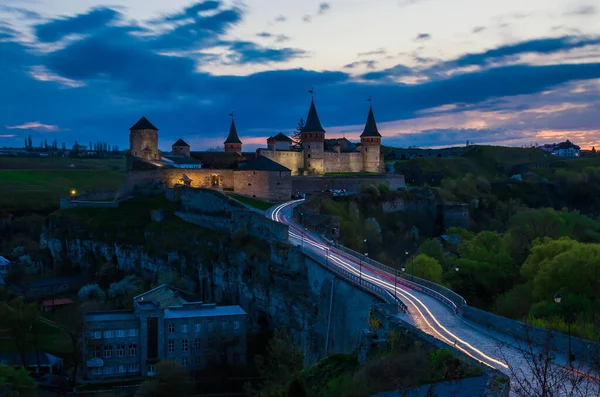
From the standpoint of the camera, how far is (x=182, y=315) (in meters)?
43.1

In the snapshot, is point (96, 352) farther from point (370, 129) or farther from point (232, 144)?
point (370, 129)

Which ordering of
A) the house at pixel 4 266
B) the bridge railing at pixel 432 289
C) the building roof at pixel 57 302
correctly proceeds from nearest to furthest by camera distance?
the bridge railing at pixel 432 289 < the building roof at pixel 57 302 < the house at pixel 4 266

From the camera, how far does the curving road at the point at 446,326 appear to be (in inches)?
752

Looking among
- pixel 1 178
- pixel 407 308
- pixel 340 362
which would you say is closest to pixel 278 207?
pixel 407 308

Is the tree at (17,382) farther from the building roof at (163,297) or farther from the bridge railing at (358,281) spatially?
the bridge railing at (358,281)

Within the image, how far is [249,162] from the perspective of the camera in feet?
236

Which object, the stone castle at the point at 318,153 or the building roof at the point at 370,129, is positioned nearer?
the stone castle at the point at 318,153

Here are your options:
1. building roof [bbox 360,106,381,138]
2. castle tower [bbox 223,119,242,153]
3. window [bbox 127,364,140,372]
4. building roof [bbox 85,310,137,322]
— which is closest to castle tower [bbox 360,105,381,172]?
building roof [bbox 360,106,381,138]

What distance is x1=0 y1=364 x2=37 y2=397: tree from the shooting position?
3034cm

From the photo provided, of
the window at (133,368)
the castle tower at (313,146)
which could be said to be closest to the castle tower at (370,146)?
the castle tower at (313,146)

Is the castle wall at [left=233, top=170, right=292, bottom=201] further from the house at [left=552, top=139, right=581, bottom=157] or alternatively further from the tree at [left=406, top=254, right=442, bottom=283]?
the house at [left=552, top=139, right=581, bottom=157]

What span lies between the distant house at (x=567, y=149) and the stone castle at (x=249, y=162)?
10880 centimetres

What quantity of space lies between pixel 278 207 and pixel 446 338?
43.3 meters

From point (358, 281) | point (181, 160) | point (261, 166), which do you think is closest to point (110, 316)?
point (358, 281)
